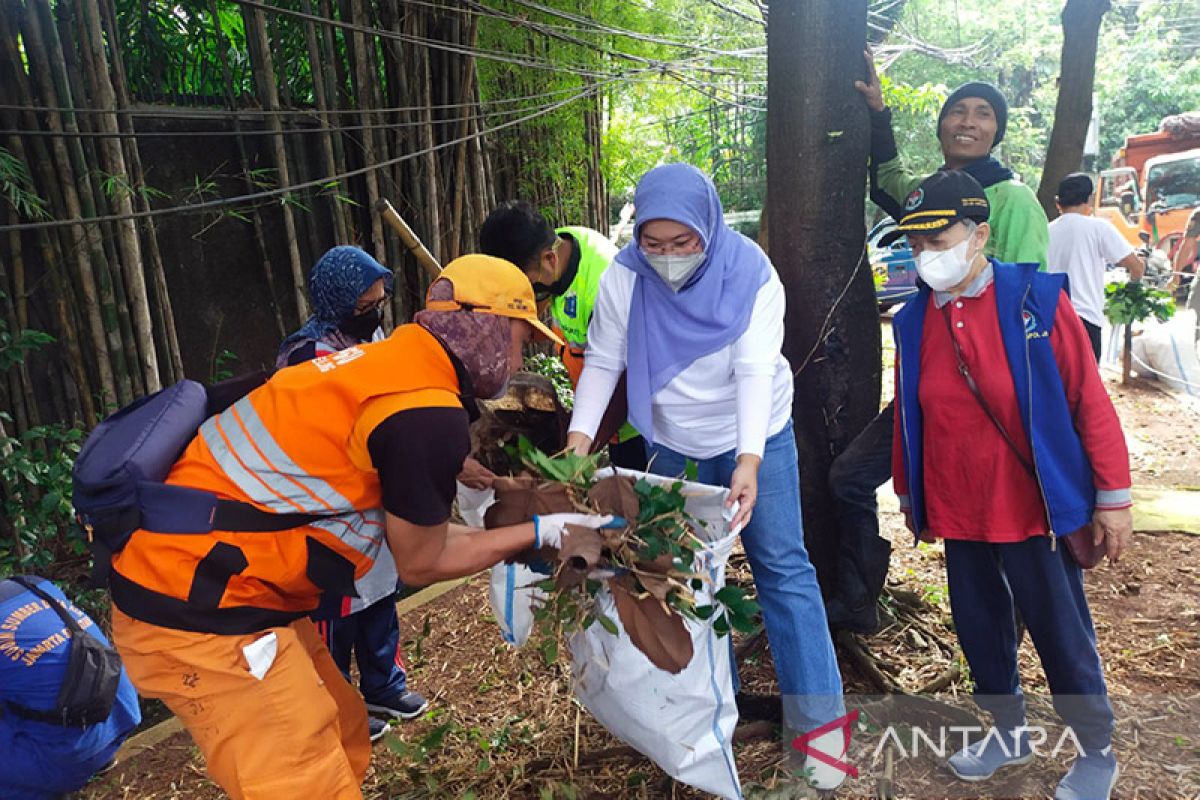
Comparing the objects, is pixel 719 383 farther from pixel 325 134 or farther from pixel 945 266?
pixel 325 134

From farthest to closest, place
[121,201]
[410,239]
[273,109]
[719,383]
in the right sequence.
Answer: [273,109], [410,239], [121,201], [719,383]

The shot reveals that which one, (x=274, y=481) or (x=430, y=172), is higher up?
(x=430, y=172)

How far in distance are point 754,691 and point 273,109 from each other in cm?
318

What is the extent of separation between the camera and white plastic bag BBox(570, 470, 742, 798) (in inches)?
73.6

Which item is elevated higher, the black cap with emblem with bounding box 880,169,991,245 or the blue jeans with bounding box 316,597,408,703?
the black cap with emblem with bounding box 880,169,991,245

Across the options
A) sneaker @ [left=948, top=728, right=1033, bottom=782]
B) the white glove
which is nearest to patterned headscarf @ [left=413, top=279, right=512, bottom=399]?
the white glove

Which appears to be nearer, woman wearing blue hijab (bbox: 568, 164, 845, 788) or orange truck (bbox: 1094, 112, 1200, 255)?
woman wearing blue hijab (bbox: 568, 164, 845, 788)

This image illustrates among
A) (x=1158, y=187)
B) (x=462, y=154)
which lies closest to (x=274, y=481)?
(x=462, y=154)

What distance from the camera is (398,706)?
2812 mm

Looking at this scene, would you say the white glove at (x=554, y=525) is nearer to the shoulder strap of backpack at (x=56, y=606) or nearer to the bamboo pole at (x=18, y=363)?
the shoulder strap of backpack at (x=56, y=606)

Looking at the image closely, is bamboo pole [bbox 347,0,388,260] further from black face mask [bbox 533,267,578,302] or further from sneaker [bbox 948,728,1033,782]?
sneaker [bbox 948,728,1033,782]

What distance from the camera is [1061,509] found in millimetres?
1929

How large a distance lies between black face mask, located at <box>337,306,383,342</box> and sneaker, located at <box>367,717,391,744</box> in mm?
1273

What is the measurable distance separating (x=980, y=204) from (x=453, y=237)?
3.15 meters
